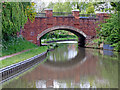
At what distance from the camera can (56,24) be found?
20.3 m

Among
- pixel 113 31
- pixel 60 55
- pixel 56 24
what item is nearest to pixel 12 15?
pixel 60 55

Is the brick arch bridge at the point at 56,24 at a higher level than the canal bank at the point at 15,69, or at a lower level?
higher

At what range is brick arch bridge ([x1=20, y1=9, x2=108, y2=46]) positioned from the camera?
19.9 meters

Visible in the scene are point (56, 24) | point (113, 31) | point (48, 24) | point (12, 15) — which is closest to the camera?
point (12, 15)

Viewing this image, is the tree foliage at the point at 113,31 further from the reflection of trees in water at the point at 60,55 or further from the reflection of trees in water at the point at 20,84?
the reflection of trees in water at the point at 20,84

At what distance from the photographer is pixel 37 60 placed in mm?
12109

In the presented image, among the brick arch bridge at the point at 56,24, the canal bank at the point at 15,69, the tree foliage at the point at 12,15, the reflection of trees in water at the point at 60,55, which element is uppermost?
the tree foliage at the point at 12,15

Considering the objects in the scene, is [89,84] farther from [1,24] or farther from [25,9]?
[25,9]

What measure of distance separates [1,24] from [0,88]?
6171 millimetres

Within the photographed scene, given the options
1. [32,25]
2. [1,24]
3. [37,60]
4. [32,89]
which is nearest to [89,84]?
[32,89]

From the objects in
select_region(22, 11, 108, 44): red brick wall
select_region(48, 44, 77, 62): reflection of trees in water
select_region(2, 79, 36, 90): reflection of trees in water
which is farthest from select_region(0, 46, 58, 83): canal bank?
select_region(22, 11, 108, 44): red brick wall

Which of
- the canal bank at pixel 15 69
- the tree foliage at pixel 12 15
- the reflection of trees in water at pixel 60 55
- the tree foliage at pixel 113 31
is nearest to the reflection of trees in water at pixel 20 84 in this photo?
the canal bank at pixel 15 69

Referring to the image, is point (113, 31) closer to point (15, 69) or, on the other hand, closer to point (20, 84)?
point (15, 69)

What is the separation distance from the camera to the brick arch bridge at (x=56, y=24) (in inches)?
782
